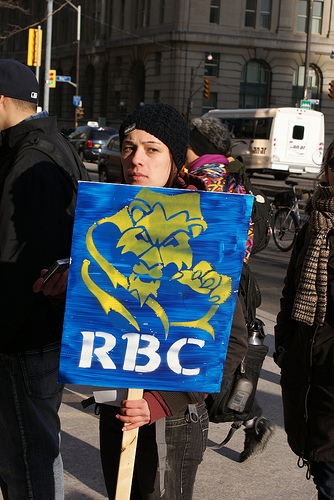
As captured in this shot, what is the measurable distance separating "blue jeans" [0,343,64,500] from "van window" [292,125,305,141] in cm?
2757

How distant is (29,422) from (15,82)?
4.09 feet

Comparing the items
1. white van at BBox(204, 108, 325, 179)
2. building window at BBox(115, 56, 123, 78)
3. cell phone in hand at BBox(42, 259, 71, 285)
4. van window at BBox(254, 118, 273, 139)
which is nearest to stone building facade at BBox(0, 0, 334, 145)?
building window at BBox(115, 56, 123, 78)

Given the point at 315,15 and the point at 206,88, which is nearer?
the point at 206,88

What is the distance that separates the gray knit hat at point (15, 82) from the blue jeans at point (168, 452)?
3.92 ft

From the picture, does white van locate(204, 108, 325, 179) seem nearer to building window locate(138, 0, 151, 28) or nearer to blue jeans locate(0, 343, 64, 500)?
building window locate(138, 0, 151, 28)

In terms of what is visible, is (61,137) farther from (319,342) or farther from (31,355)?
(319,342)

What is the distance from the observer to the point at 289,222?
38.9 ft

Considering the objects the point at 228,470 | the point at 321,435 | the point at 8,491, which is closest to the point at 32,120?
the point at 8,491

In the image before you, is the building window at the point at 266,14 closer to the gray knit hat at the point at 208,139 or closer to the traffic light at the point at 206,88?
the traffic light at the point at 206,88

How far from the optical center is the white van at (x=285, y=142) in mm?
28672

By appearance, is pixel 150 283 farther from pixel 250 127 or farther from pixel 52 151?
pixel 250 127

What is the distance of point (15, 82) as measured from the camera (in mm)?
2496

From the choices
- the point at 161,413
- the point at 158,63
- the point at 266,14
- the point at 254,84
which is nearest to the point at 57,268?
the point at 161,413

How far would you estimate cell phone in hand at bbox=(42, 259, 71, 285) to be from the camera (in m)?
1.90
